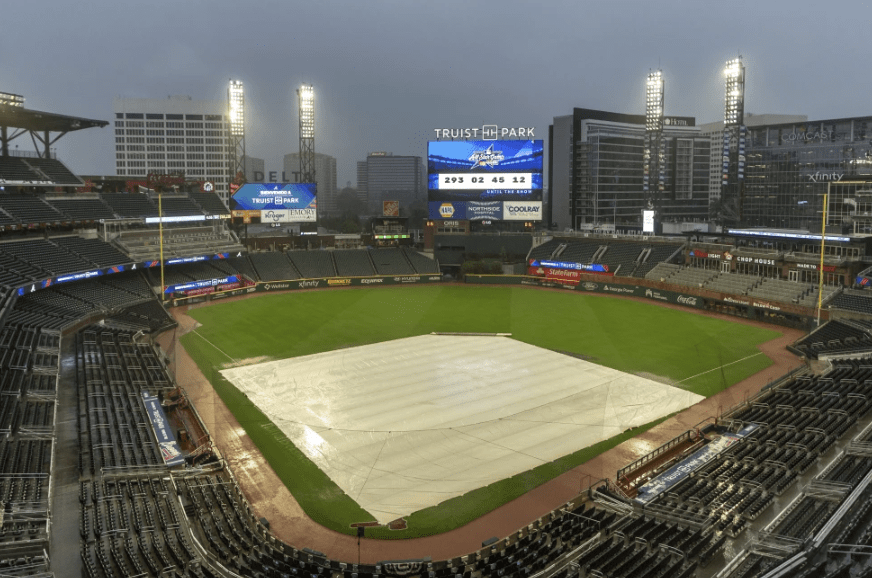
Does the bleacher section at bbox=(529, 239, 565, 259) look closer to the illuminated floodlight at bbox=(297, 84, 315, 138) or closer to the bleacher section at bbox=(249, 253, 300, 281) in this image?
the bleacher section at bbox=(249, 253, 300, 281)

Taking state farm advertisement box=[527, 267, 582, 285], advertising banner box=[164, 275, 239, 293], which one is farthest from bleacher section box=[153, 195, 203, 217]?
state farm advertisement box=[527, 267, 582, 285]

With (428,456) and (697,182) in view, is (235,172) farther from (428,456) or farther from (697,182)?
(697,182)

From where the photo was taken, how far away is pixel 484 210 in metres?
66.2

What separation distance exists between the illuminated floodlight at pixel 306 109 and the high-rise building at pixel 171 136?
82536 millimetres

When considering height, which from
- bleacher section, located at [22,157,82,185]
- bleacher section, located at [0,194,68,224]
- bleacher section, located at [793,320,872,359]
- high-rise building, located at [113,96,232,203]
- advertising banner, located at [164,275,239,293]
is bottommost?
bleacher section, located at [793,320,872,359]

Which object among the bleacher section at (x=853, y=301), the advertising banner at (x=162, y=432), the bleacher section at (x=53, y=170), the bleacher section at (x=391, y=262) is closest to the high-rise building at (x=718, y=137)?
the bleacher section at (x=391, y=262)

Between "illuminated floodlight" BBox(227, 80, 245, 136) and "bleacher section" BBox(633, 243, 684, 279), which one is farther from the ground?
"illuminated floodlight" BBox(227, 80, 245, 136)

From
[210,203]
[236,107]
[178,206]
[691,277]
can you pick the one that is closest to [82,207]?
[178,206]

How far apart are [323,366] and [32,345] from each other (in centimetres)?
1353

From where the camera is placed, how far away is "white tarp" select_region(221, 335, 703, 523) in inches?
831

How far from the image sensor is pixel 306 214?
65.8m

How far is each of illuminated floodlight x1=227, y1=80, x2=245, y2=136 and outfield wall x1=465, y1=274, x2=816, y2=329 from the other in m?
28.2

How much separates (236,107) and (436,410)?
159ft

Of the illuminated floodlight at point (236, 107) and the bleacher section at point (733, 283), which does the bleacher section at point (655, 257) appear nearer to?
the bleacher section at point (733, 283)
